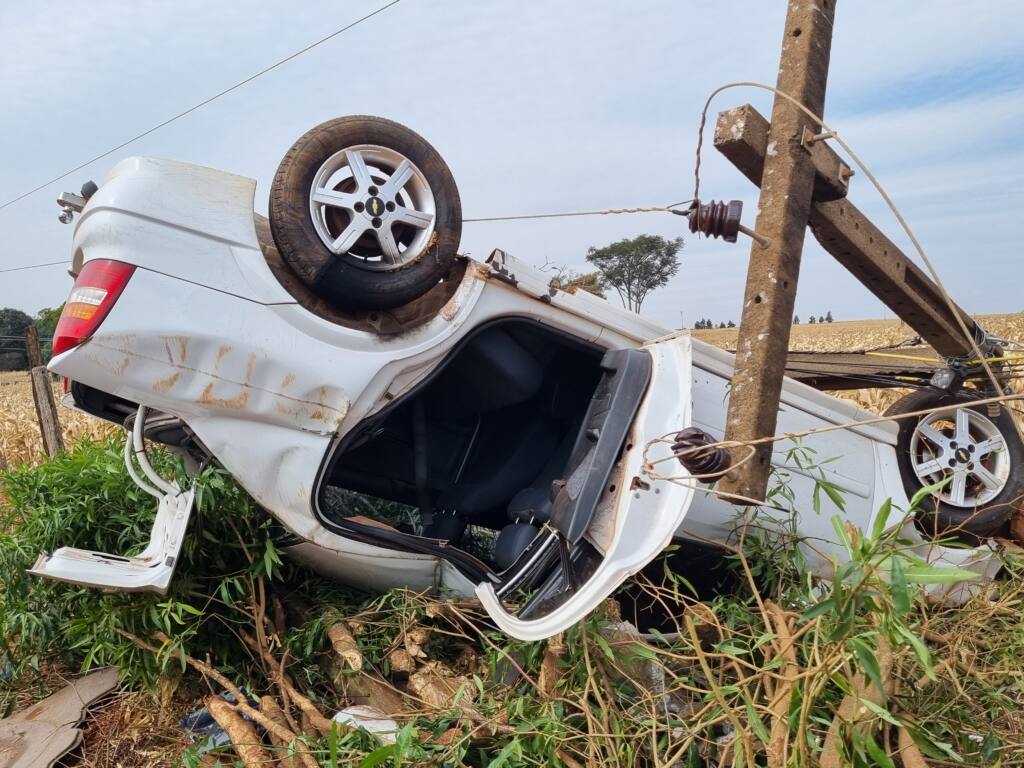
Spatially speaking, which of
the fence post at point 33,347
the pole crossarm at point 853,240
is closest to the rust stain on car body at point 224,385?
the pole crossarm at point 853,240

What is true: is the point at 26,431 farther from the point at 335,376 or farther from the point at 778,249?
the point at 778,249

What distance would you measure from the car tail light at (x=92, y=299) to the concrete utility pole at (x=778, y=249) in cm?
209

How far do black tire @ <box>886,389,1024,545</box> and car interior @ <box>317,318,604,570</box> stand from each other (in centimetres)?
170

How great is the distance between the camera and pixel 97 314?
244cm

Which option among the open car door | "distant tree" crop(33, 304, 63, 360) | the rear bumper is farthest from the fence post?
the open car door

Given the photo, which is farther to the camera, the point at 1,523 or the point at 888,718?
the point at 1,523

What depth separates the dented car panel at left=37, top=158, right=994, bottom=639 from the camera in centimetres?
249

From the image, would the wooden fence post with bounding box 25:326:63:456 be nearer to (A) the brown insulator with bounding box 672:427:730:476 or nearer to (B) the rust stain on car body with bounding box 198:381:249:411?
(B) the rust stain on car body with bounding box 198:381:249:411

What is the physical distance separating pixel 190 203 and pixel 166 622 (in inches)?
59.8

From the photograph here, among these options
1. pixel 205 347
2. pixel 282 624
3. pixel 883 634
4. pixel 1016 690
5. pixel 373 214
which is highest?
pixel 373 214

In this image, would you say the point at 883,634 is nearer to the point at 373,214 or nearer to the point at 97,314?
the point at 373,214

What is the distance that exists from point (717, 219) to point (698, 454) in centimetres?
86

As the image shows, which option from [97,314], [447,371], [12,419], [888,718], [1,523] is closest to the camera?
[888,718]

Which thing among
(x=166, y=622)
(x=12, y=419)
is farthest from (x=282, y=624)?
(x=12, y=419)
